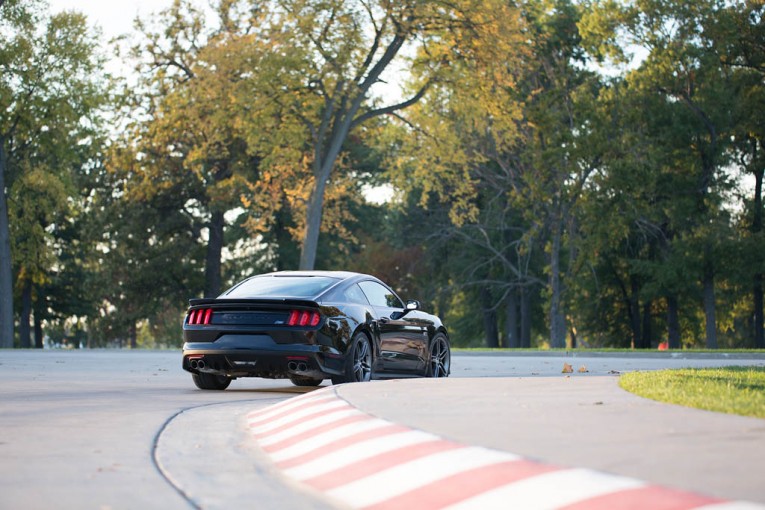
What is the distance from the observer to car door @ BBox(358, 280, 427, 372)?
1642 cm

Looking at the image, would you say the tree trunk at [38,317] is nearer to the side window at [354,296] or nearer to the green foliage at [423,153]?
the green foliage at [423,153]

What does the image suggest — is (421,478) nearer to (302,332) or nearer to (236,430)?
(236,430)

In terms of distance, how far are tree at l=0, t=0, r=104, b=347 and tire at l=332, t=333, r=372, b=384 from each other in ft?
105

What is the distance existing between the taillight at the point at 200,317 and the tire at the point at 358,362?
5.47ft

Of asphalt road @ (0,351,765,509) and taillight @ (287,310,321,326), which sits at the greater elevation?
taillight @ (287,310,321,326)

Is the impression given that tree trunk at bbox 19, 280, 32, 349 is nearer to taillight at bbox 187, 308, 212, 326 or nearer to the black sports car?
the black sports car

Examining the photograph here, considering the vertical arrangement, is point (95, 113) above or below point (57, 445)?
above

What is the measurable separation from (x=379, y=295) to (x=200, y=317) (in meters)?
2.56

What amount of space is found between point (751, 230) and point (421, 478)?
4714cm

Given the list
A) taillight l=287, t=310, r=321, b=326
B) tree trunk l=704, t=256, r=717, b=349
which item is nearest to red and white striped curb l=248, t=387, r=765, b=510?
taillight l=287, t=310, r=321, b=326

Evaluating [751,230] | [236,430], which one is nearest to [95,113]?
[751,230]

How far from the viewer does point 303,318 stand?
1495cm

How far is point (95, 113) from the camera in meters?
49.4

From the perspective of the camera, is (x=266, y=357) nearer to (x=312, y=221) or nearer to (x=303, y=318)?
(x=303, y=318)
